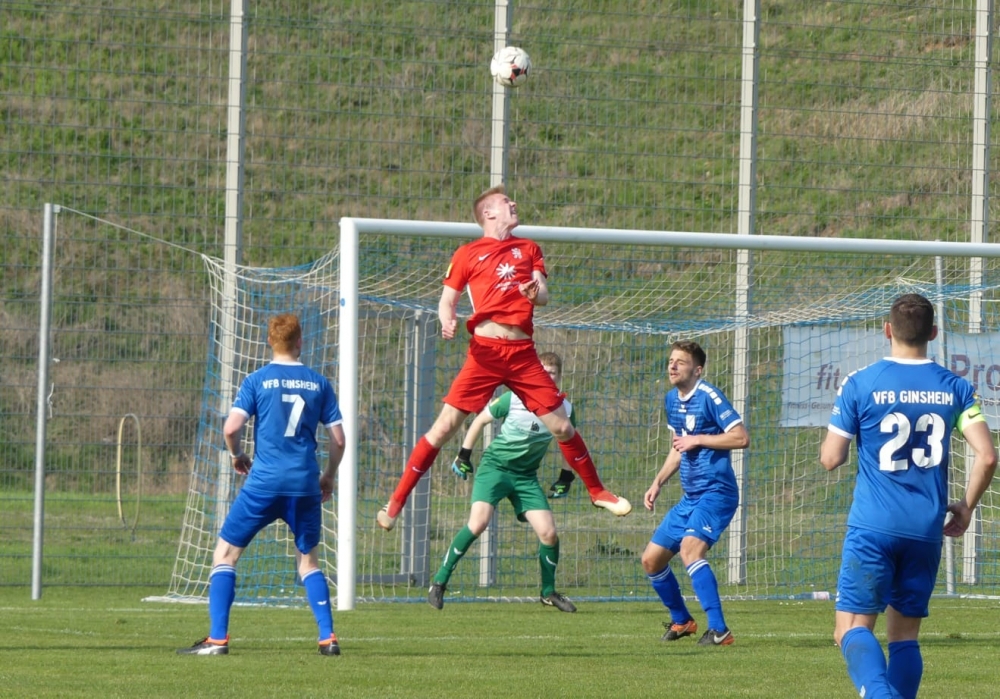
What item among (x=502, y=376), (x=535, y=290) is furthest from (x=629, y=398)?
(x=535, y=290)

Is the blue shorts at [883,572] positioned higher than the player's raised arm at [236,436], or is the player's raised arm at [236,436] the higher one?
the player's raised arm at [236,436]

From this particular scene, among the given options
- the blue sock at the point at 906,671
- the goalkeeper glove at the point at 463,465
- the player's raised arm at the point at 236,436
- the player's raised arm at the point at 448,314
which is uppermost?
the player's raised arm at the point at 448,314

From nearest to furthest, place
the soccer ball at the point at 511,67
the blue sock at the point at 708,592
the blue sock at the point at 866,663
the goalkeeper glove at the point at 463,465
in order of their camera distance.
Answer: the blue sock at the point at 866,663
the blue sock at the point at 708,592
the soccer ball at the point at 511,67
the goalkeeper glove at the point at 463,465

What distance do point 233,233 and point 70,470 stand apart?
8.05 feet

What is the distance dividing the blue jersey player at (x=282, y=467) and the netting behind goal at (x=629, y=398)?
4204 mm

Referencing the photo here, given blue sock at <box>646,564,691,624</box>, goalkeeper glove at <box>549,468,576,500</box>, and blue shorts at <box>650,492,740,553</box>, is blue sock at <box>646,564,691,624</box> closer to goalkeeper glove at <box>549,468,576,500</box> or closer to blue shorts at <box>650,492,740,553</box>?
blue shorts at <box>650,492,740,553</box>

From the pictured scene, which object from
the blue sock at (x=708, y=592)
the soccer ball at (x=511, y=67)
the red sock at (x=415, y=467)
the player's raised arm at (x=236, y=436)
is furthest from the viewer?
the soccer ball at (x=511, y=67)

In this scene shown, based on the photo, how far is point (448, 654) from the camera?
8.55 meters

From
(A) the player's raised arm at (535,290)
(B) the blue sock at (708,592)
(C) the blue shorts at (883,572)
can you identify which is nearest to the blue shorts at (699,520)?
(B) the blue sock at (708,592)

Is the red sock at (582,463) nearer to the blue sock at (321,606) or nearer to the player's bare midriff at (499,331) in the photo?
Answer: the player's bare midriff at (499,331)

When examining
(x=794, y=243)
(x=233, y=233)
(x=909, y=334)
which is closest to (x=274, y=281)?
(x=233, y=233)

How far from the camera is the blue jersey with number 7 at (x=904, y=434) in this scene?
5.93m

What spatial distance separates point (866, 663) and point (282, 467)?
3447mm

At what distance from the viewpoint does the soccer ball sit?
10922 mm
